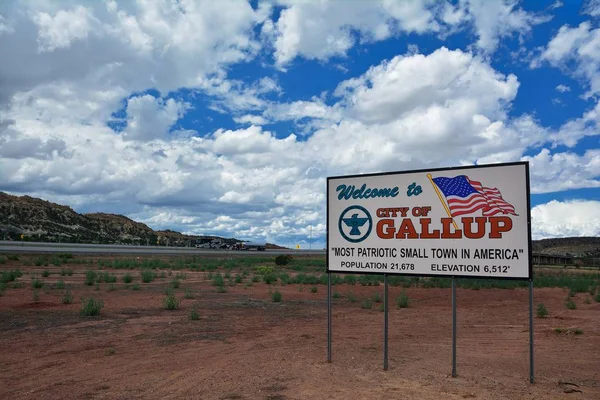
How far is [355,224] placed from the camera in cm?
1004

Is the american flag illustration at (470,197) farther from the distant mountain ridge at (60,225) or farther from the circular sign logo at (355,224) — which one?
the distant mountain ridge at (60,225)

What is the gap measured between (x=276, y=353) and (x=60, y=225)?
12009 centimetres

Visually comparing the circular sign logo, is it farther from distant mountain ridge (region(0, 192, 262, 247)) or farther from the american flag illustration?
distant mountain ridge (region(0, 192, 262, 247))

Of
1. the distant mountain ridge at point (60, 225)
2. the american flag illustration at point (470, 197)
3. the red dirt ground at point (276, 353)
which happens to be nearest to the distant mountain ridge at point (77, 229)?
the distant mountain ridge at point (60, 225)

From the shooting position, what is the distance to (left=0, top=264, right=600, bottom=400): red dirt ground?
8.31 m

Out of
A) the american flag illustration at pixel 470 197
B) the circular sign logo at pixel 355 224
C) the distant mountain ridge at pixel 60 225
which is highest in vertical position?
the distant mountain ridge at pixel 60 225

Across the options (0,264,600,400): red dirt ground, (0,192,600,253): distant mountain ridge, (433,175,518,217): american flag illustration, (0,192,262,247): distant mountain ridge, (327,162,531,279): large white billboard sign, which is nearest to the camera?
(0,264,600,400): red dirt ground

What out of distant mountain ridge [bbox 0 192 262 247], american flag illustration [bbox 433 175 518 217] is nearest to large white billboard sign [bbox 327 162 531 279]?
american flag illustration [bbox 433 175 518 217]

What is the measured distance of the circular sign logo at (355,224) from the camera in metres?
9.89

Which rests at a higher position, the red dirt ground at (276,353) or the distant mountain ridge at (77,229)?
A: the distant mountain ridge at (77,229)

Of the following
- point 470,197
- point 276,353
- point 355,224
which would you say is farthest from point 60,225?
point 470,197

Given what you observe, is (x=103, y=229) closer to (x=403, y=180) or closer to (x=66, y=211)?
(x=66, y=211)

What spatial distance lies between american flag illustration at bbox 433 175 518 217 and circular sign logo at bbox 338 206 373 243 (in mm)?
1502

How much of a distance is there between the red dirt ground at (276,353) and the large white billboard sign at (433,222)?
194cm
